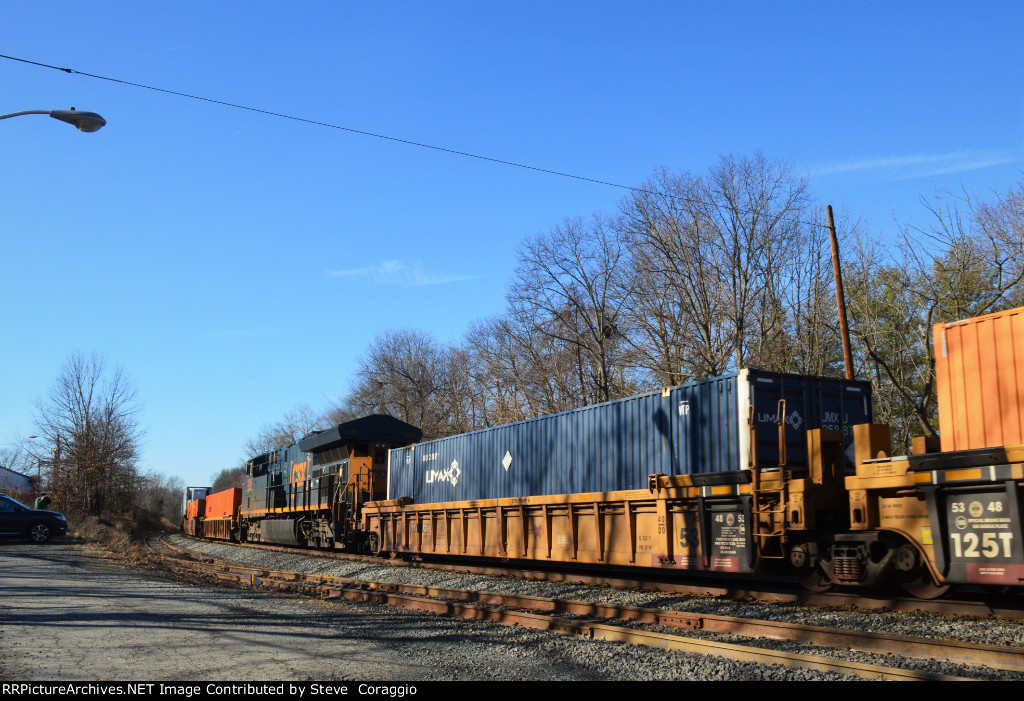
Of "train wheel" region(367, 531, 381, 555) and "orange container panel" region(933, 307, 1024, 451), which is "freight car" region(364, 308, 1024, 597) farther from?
"train wheel" region(367, 531, 381, 555)

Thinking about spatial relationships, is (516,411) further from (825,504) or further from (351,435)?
(825,504)

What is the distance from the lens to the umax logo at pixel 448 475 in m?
19.1

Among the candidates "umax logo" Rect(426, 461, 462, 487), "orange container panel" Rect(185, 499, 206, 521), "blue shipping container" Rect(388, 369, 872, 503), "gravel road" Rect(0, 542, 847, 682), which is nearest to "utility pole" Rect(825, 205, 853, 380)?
"blue shipping container" Rect(388, 369, 872, 503)

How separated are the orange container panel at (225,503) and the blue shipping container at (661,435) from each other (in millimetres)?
21852

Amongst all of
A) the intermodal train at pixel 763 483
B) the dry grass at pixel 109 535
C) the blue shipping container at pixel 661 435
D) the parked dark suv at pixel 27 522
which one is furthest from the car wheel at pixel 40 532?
the blue shipping container at pixel 661 435

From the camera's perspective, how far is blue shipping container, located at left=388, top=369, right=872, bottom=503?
11633 millimetres

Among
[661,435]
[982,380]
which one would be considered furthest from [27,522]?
[982,380]

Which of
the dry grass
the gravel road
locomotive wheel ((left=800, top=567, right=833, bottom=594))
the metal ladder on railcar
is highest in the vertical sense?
the metal ladder on railcar

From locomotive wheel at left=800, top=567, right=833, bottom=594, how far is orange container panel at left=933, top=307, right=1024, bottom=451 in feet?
8.50

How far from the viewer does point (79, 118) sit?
38.3 feet

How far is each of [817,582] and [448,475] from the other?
10.5 m

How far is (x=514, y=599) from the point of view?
11656 millimetres

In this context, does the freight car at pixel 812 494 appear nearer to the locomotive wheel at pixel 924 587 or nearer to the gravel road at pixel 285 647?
the locomotive wheel at pixel 924 587

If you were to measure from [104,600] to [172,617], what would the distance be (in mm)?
2324
